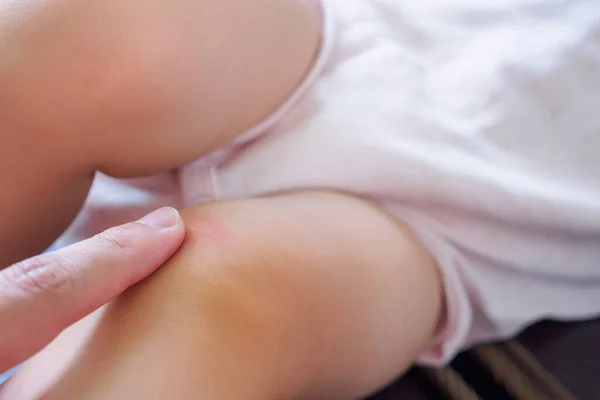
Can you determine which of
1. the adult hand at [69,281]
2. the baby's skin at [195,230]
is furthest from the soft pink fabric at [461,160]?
the adult hand at [69,281]

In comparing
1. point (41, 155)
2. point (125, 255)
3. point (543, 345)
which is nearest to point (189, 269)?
point (125, 255)

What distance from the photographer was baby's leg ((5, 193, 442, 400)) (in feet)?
1.22

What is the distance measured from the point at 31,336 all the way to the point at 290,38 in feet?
1.04

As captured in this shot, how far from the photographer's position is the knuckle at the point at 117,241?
1.29 feet

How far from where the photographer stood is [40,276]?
0.37m

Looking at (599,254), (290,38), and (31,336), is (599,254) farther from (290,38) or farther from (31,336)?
(31,336)

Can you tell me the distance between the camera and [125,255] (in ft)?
1.29

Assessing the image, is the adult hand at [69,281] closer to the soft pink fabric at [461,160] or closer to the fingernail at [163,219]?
the fingernail at [163,219]

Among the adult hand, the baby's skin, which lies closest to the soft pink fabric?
the baby's skin

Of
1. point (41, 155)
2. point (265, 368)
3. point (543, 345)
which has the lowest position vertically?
point (543, 345)

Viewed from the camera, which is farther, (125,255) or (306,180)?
(306,180)

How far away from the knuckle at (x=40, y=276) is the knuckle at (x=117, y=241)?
3cm

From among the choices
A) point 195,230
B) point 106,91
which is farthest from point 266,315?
point 106,91

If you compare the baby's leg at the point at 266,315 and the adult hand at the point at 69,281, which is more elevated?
the adult hand at the point at 69,281
